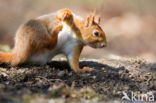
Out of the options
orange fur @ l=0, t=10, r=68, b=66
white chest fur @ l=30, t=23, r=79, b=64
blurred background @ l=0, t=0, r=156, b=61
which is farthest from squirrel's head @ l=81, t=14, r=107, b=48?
blurred background @ l=0, t=0, r=156, b=61

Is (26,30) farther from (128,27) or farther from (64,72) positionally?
(128,27)

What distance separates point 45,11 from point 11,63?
7.92 m

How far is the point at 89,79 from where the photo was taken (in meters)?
6.87

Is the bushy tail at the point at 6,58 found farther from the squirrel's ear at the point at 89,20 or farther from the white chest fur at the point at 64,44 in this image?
the squirrel's ear at the point at 89,20

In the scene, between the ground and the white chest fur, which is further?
the white chest fur

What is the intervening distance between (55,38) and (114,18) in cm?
822

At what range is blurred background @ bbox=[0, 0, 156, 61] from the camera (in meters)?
13.4

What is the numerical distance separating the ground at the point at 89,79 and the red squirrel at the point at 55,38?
143 millimetres

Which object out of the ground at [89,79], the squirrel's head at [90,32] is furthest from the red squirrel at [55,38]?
the ground at [89,79]

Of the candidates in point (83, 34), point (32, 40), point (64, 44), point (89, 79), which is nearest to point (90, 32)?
point (83, 34)

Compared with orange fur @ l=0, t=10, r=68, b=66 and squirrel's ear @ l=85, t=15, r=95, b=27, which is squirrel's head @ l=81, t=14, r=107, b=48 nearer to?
squirrel's ear @ l=85, t=15, r=95, b=27

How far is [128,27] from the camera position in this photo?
1477 cm

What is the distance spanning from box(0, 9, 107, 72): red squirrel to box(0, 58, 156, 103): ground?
0.14 meters

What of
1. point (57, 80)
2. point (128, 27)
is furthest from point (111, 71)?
point (128, 27)
